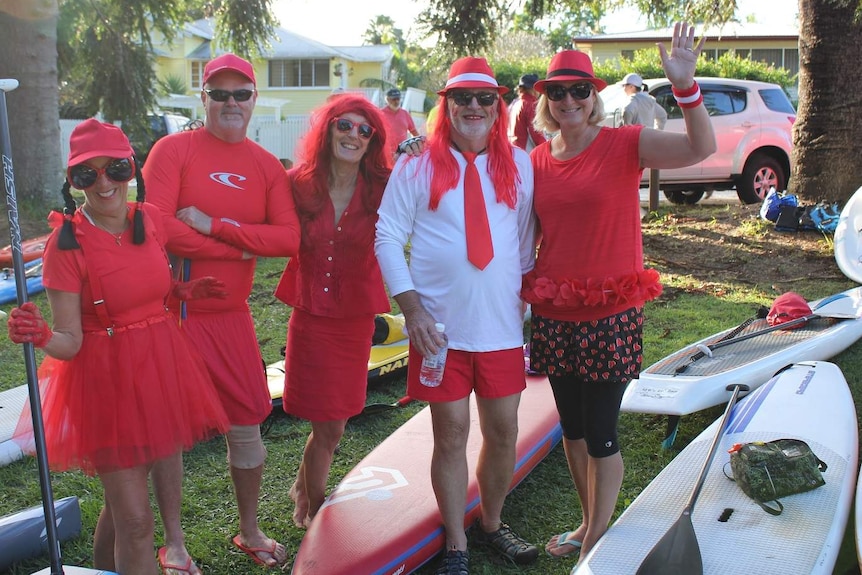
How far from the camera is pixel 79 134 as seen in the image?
2635mm

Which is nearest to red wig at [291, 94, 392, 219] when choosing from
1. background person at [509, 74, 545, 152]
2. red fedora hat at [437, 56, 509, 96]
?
red fedora hat at [437, 56, 509, 96]

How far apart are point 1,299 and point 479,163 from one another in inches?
253

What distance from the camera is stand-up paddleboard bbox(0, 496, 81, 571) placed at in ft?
10.8

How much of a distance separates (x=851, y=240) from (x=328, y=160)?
5.93m

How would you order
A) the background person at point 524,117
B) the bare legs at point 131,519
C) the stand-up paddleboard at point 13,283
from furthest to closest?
the stand-up paddleboard at point 13,283 < the background person at point 524,117 < the bare legs at point 131,519

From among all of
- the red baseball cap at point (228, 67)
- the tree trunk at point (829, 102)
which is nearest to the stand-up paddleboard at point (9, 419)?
the red baseball cap at point (228, 67)

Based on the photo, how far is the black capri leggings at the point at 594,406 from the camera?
3.06 m

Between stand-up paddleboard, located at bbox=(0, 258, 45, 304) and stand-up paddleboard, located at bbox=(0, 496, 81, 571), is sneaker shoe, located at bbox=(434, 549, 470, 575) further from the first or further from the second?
stand-up paddleboard, located at bbox=(0, 258, 45, 304)

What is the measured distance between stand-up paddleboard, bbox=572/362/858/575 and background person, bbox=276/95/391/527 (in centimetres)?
127

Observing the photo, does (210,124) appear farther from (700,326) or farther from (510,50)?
(510,50)

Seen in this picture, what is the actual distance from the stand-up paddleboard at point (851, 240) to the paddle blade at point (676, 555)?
493 centimetres

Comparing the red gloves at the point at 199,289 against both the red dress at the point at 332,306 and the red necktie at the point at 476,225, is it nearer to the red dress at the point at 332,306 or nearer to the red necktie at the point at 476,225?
the red dress at the point at 332,306

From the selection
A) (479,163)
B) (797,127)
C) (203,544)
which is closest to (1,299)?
(203,544)

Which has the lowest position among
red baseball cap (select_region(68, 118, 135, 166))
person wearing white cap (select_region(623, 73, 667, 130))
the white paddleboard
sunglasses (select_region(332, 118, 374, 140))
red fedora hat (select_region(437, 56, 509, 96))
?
the white paddleboard
